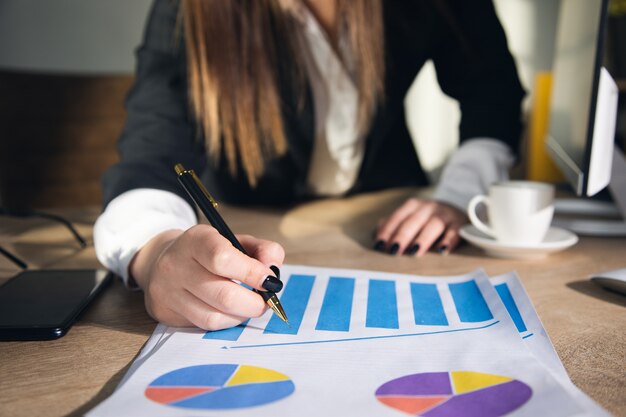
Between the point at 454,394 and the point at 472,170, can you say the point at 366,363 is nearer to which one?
the point at 454,394

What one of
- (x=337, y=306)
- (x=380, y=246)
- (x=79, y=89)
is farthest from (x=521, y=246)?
(x=79, y=89)

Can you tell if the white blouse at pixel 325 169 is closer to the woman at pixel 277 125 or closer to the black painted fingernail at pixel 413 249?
the woman at pixel 277 125

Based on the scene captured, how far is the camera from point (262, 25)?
2.69 ft

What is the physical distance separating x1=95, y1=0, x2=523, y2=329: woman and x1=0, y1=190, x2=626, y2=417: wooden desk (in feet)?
0.14

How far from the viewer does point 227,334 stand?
0.41 m

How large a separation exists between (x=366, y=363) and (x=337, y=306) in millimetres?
114

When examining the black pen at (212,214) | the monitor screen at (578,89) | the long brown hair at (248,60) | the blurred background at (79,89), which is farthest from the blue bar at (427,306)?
the blurred background at (79,89)

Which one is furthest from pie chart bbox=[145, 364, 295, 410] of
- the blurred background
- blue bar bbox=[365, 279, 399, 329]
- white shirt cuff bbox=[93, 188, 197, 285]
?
the blurred background

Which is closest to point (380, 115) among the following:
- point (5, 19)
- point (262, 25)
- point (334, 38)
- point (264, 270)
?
point (334, 38)

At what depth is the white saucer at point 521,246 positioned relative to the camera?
618 mm

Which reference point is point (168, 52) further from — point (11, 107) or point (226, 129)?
point (11, 107)

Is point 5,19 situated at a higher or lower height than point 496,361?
higher

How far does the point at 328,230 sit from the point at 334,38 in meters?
0.37

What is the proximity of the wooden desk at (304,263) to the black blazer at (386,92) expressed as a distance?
14cm
